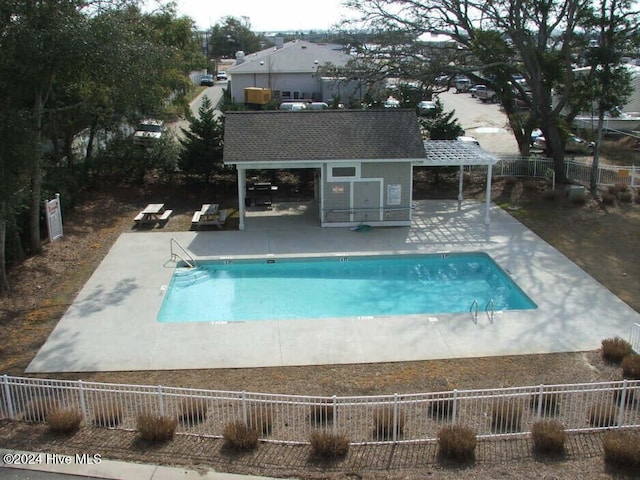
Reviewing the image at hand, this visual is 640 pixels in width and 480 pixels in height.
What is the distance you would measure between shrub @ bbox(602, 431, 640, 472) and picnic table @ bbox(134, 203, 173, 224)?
17.9m

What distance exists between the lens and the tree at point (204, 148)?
91.3ft

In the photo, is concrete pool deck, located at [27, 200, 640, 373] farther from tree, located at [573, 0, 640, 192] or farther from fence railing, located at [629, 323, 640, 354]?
tree, located at [573, 0, 640, 192]

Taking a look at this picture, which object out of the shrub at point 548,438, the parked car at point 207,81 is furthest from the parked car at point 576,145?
the parked car at point 207,81

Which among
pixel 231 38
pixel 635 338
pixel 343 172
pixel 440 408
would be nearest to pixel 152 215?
pixel 343 172

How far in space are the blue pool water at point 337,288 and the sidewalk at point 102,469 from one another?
6.51 meters

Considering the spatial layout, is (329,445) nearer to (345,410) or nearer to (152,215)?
(345,410)

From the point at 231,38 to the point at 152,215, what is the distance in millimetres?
94173

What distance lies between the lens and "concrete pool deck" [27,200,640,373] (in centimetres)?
1463

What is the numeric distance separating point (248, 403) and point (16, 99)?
11.1 m

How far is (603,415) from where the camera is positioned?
11.6 metres

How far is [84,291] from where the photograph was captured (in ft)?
60.2

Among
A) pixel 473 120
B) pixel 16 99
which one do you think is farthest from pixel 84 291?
pixel 473 120

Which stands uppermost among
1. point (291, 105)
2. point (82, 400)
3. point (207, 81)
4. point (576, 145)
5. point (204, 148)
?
point (207, 81)

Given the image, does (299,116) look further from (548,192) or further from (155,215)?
(548,192)
